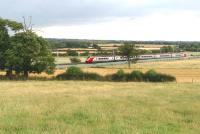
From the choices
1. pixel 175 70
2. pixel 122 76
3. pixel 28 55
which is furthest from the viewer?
pixel 175 70

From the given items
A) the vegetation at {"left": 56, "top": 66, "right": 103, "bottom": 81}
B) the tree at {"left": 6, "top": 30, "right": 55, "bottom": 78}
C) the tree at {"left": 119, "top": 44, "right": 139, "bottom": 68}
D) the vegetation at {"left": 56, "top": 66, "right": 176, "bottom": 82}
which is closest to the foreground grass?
the vegetation at {"left": 56, "top": 66, "right": 176, "bottom": 82}

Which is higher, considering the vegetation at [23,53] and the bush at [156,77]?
the vegetation at [23,53]

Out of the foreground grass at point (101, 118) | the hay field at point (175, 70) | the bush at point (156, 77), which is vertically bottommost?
the hay field at point (175, 70)

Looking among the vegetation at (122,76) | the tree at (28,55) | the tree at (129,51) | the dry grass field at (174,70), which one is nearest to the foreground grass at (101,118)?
the vegetation at (122,76)

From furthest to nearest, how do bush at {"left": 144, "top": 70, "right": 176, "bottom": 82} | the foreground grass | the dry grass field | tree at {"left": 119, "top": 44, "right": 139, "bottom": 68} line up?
1. tree at {"left": 119, "top": 44, "right": 139, "bottom": 68}
2. the dry grass field
3. bush at {"left": 144, "top": 70, "right": 176, "bottom": 82}
4. the foreground grass

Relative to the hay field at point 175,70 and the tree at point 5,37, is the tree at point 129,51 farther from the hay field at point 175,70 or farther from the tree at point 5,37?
the tree at point 5,37

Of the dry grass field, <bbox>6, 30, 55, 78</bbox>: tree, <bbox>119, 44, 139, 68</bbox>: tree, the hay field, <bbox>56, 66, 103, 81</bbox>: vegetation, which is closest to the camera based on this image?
<bbox>56, 66, 103, 81</bbox>: vegetation

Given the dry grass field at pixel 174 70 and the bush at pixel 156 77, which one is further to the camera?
the dry grass field at pixel 174 70

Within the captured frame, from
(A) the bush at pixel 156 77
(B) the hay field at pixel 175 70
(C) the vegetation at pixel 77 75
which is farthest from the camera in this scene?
(B) the hay field at pixel 175 70

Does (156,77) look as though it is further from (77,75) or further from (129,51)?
(129,51)

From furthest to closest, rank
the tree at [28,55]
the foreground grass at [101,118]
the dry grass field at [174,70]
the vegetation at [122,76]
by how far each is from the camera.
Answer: the dry grass field at [174,70] → the tree at [28,55] → the vegetation at [122,76] → the foreground grass at [101,118]

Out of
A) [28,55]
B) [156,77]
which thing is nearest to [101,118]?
[156,77]

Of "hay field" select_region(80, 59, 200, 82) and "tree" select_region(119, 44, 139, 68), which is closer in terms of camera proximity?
"hay field" select_region(80, 59, 200, 82)

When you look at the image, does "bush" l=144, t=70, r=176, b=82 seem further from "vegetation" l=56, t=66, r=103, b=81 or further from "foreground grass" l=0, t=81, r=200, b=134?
"foreground grass" l=0, t=81, r=200, b=134
